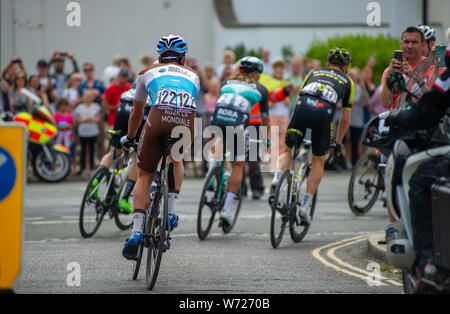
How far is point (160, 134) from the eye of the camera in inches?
306

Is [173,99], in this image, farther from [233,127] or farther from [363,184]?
[363,184]

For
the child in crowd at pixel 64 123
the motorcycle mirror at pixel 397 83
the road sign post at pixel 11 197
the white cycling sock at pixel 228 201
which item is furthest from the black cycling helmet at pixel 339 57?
the child in crowd at pixel 64 123

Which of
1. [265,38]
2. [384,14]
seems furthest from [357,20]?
[265,38]

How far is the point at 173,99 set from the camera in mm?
7754

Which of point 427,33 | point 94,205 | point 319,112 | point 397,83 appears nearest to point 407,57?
point 427,33

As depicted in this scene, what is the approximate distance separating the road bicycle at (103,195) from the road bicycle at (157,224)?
2803 millimetres

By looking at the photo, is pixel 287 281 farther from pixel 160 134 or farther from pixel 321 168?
pixel 321 168

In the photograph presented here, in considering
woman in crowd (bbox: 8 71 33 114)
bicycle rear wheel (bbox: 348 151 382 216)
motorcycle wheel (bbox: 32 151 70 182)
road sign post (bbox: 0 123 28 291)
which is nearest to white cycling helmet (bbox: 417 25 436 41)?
bicycle rear wheel (bbox: 348 151 382 216)

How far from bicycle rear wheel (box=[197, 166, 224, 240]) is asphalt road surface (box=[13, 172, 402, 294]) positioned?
6.8 inches

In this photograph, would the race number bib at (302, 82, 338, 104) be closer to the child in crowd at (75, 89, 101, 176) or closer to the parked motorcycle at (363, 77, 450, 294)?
the parked motorcycle at (363, 77, 450, 294)

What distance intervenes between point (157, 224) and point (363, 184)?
5.86 m

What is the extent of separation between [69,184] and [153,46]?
14021mm

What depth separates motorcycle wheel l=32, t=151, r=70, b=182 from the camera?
58.2ft

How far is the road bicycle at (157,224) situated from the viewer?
7.51 metres
